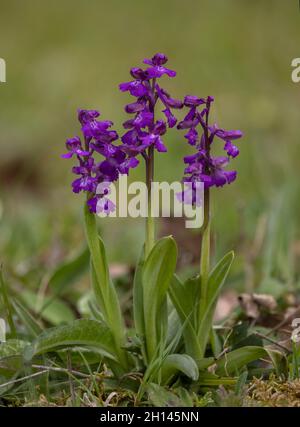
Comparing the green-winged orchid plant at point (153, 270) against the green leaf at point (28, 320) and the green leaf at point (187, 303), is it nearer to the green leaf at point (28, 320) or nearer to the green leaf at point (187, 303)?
the green leaf at point (187, 303)

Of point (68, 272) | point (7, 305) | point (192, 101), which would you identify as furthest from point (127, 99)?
point (192, 101)

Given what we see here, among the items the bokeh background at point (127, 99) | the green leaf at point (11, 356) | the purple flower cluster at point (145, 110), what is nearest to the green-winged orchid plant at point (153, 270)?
the purple flower cluster at point (145, 110)

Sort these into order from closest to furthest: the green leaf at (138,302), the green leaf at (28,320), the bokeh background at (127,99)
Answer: the green leaf at (138,302)
the green leaf at (28,320)
the bokeh background at (127,99)

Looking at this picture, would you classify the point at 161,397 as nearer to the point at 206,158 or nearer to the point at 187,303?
the point at 187,303

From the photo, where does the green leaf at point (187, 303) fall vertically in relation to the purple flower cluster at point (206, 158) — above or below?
below

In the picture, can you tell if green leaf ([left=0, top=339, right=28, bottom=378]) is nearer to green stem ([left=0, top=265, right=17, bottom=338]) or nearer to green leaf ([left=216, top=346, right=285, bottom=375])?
green stem ([left=0, top=265, right=17, bottom=338])

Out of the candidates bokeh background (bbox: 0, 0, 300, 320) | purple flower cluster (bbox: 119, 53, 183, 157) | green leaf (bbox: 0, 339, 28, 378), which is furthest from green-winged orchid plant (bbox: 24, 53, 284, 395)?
bokeh background (bbox: 0, 0, 300, 320)
